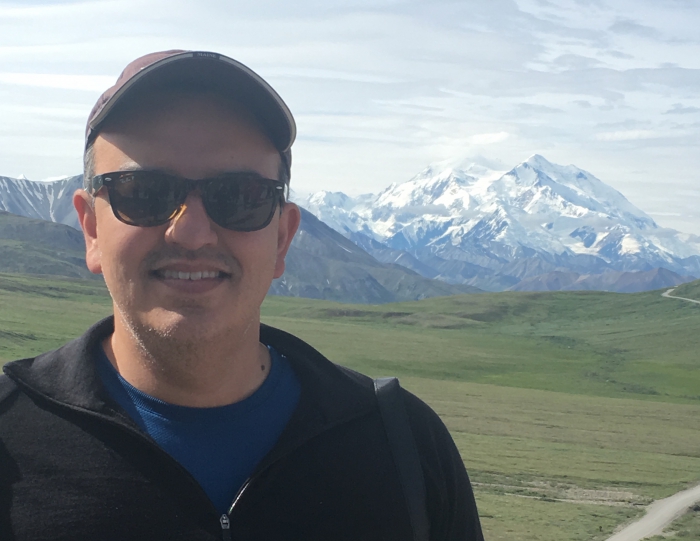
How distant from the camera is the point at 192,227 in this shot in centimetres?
427

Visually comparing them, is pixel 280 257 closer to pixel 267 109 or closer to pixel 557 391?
pixel 267 109

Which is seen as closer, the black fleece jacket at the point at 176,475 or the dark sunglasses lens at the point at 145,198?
the black fleece jacket at the point at 176,475

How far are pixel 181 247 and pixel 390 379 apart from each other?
1.38m

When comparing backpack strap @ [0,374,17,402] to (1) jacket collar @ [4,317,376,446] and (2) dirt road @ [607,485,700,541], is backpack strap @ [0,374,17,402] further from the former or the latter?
(2) dirt road @ [607,485,700,541]

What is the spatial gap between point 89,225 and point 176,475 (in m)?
1.49

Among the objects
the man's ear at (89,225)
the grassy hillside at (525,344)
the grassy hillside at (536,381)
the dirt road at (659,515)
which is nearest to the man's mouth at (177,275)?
the man's ear at (89,225)

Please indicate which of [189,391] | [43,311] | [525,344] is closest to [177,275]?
[189,391]

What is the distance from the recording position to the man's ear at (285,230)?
481 cm

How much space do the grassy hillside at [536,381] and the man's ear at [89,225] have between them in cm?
2783

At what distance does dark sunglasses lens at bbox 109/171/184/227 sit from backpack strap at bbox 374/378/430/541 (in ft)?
4.86

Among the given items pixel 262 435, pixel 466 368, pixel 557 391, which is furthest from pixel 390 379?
pixel 466 368

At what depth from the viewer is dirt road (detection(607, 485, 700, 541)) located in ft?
104

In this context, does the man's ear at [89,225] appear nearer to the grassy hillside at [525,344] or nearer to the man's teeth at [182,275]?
the man's teeth at [182,275]

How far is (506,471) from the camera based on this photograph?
4497cm
